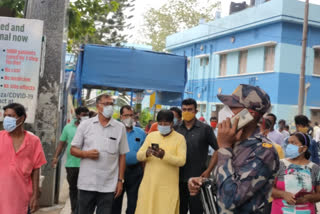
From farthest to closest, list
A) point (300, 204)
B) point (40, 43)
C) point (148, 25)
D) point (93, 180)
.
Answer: point (148, 25)
point (40, 43)
point (93, 180)
point (300, 204)

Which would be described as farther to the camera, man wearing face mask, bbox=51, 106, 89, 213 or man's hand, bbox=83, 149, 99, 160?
man wearing face mask, bbox=51, 106, 89, 213

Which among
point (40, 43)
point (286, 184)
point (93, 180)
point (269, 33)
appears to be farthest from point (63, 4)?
point (269, 33)

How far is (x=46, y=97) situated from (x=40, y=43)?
1.33 m

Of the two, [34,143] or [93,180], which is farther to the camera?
[93,180]

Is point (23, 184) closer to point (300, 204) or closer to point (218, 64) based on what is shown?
point (300, 204)

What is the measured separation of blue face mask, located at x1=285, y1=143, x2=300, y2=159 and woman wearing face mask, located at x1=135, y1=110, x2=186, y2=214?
1292 mm

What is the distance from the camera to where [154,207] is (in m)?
5.52

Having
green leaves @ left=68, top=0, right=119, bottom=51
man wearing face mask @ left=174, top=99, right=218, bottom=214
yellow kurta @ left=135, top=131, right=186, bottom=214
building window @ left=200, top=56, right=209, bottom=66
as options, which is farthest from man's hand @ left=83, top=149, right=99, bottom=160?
building window @ left=200, top=56, right=209, bottom=66

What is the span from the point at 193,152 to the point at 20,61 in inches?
116

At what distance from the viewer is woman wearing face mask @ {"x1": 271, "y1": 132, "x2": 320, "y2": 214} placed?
4719 mm

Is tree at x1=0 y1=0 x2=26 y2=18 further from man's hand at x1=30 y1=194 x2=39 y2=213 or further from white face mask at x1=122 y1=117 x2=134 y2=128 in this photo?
man's hand at x1=30 y1=194 x2=39 y2=213

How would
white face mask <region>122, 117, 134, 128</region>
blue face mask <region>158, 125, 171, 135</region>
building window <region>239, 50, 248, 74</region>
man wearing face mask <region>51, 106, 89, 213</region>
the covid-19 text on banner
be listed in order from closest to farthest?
blue face mask <region>158, 125, 171, 135</region> → white face mask <region>122, 117, 134, 128</region> → the covid-19 text on banner → man wearing face mask <region>51, 106, 89, 213</region> → building window <region>239, 50, 248, 74</region>

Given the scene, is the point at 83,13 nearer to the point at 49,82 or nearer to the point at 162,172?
the point at 49,82

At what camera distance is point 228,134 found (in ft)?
8.70
